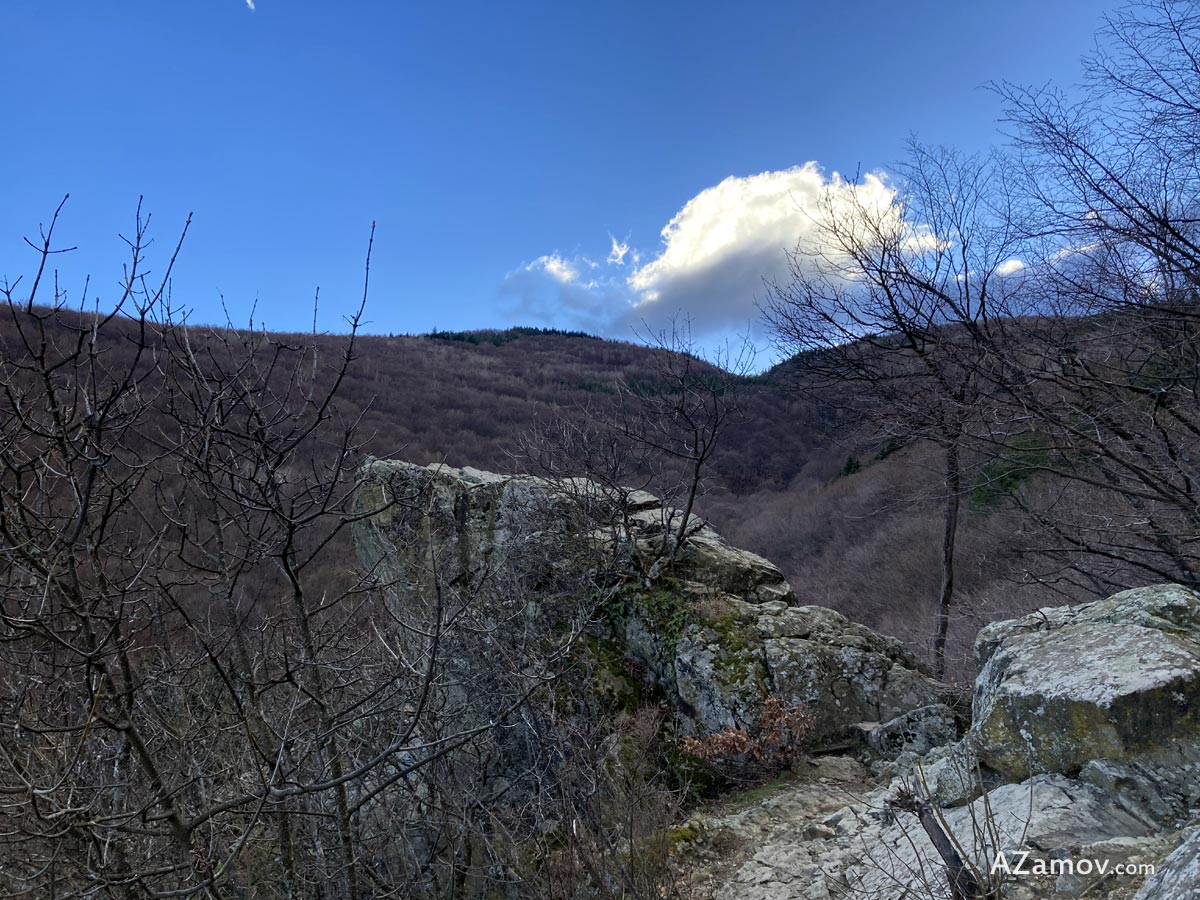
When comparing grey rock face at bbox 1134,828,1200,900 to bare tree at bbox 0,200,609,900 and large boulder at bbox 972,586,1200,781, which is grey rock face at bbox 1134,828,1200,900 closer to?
large boulder at bbox 972,586,1200,781

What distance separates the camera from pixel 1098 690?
3.19 metres

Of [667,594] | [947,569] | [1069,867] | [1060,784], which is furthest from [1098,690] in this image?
[947,569]

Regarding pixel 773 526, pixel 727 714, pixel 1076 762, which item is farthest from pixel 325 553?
pixel 1076 762

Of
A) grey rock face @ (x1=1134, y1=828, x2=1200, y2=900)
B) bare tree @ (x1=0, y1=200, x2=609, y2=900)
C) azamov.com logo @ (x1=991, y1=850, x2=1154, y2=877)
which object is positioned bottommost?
azamov.com logo @ (x1=991, y1=850, x2=1154, y2=877)

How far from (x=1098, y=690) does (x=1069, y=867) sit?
1.00 metres

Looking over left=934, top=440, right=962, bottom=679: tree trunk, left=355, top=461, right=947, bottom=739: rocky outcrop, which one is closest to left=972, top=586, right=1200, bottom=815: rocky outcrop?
left=355, top=461, right=947, bottom=739: rocky outcrop

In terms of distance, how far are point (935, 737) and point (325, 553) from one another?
23.9 metres

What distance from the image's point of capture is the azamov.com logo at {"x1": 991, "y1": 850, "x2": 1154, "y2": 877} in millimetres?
2424

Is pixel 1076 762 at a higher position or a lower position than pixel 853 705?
higher

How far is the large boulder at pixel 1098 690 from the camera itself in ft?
9.82

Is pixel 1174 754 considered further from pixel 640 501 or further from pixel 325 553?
pixel 325 553

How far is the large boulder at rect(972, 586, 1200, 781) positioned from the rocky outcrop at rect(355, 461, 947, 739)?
223cm

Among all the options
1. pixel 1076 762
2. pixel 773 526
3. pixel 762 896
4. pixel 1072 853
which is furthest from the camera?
pixel 773 526

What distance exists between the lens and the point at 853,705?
20.3 feet
